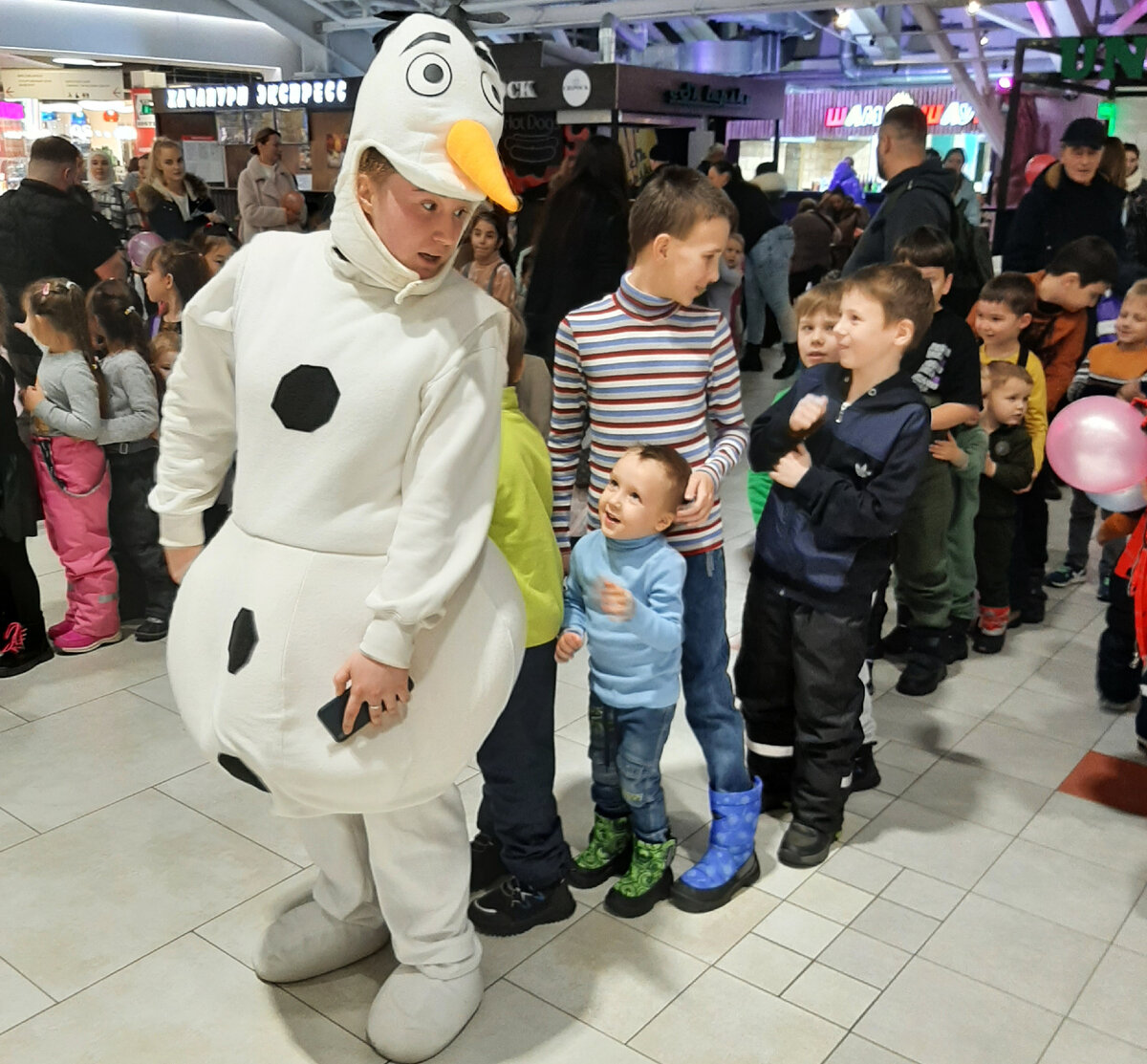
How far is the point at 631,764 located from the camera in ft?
7.71

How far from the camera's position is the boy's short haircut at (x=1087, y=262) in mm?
4121

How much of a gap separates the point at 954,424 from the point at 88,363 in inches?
103

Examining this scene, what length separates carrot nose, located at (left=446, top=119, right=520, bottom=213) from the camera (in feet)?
5.27

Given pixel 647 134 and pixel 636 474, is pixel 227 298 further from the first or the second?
pixel 647 134

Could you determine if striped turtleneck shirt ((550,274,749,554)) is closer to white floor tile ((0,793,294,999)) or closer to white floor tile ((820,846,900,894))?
white floor tile ((820,846,900,894))

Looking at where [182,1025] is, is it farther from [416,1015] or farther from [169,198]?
[169,198]

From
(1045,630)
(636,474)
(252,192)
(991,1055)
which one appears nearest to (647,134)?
(252,192)

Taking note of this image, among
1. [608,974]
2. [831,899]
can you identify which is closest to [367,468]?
[608,974]

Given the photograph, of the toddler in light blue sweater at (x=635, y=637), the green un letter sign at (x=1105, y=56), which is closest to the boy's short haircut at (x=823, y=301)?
the toddler in light blue sweater at (x=635, y=637)

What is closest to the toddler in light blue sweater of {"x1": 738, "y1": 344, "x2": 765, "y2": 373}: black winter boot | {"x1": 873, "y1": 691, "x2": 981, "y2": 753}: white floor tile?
{"x1": 873, "y1": 691, "x2": 981, "y2": 753}: white floor tile

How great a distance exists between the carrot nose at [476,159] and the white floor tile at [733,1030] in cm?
147

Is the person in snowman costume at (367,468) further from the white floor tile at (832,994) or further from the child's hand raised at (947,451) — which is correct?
the child's hand raised at (947,451)

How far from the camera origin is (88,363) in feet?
11.8

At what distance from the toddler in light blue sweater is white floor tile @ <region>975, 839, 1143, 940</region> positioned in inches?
30.7
